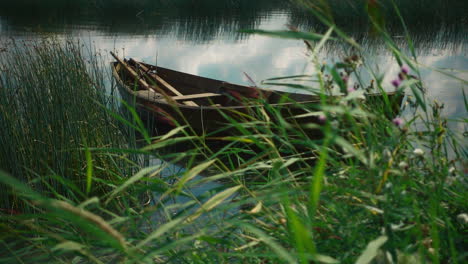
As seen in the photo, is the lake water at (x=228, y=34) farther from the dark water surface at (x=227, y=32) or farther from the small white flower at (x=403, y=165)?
the small white flower at (x=403, y=165)

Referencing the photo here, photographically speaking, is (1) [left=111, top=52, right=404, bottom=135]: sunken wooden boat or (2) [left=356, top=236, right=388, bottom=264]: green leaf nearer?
(2) [left=356, top=236, right=388, bottom=264]: green leaf

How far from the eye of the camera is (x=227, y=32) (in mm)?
12273

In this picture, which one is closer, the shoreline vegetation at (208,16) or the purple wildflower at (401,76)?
the purple wildflower at (401,76)

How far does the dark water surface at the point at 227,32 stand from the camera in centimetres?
820

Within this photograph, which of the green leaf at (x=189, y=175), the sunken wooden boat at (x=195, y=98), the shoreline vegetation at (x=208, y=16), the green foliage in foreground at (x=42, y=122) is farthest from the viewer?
the shoreline vegetation at (x=208, y=16)

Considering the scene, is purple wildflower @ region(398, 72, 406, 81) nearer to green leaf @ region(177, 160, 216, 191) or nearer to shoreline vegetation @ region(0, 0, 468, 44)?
green leaf @ region(177, 160, 216, 191)

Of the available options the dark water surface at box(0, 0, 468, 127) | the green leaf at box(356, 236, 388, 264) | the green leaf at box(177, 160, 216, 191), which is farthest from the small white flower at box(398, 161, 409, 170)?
the dark water surface at box(0, 0, 468, 127)

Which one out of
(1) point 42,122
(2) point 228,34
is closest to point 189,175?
(1) point 42,122

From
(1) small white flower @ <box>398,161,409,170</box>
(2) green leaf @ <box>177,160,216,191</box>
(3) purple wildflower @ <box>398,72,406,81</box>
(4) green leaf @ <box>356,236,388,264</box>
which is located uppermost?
(3) purple wildflower @ <box>398,72,406,81</box>

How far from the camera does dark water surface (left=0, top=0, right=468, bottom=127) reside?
820 cm

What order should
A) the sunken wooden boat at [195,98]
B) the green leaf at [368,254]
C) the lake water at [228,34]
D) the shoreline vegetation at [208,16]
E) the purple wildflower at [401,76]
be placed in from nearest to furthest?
the green leaf at [368,254] < the purple wildflower at [401,76] < the sunken wooden boat at [195,98] < the lake water at [228,34] < the shoreline vegetation at [208,16]

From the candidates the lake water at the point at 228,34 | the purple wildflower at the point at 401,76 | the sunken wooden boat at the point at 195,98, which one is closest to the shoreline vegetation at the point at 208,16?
the lake water at the point at 228,34

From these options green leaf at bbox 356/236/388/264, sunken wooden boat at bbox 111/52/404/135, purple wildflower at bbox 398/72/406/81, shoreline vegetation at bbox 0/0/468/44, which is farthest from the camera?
shoreline vegetation at bbox 0/0/468/44

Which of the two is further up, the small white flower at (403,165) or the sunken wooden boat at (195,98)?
the small white flower at (403,165)
